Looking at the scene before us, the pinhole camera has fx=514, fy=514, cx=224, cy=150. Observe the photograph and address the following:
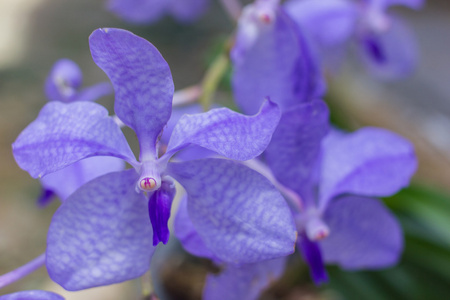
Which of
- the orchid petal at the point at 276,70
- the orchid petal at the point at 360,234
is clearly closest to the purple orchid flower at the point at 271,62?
the orchid petal at the point at 276,70

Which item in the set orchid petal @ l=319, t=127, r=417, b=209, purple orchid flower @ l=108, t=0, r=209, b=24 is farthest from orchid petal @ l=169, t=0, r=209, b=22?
orchid petal @ l=319, t=127, r=417, b=209

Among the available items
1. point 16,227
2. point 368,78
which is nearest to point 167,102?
point 16,227

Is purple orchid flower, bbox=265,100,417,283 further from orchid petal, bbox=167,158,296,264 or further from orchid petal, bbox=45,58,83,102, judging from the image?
orchid petal, bbox=45,58,83,102

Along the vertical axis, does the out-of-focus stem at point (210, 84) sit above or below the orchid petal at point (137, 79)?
below

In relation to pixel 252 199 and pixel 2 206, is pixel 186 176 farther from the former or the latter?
pixel 2 206

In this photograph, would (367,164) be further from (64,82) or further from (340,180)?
(64,82)

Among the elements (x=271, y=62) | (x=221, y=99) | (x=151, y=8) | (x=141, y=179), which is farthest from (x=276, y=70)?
(x=221, y=99)

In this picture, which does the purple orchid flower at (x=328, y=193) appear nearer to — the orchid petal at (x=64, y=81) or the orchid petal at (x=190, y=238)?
the orchid petal at (x=190, y=238)

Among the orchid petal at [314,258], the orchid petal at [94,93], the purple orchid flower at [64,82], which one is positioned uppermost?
the purple orchid flower at [64,82]
